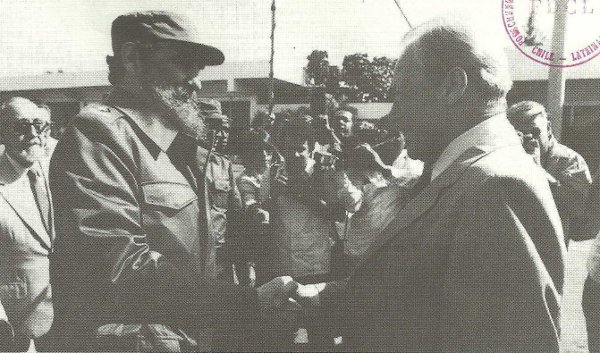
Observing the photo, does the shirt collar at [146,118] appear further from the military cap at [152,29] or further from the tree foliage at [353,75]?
the tree foliage at [353,75]

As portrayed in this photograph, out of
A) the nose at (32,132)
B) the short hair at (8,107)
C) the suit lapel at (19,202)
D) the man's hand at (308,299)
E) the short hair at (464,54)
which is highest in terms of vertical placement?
the short hair at (464,54)

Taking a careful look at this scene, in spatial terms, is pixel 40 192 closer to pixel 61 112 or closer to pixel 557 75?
pixel 61 112

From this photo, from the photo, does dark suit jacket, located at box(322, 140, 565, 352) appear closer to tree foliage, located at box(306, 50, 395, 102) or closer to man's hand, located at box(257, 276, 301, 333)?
man's hand, located at box(257, 276, 301, 333)

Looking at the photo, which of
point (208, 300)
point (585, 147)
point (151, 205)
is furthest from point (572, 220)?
point (151, 205)

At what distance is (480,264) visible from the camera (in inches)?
46.5

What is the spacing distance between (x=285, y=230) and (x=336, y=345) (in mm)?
520

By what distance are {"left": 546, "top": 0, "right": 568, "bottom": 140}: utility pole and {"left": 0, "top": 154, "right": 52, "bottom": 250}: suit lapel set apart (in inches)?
85.9

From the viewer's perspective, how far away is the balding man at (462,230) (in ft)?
3.80

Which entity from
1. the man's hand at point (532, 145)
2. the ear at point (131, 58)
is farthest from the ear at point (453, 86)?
the man's hand at point (532, 145)

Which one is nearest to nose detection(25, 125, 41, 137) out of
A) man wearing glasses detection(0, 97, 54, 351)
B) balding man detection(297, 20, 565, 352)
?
man wearing glasses detection(0, 97, 54, 351)

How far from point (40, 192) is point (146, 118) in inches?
28.8

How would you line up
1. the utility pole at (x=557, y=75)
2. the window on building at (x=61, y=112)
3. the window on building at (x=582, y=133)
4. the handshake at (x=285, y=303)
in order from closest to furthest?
the handshake at (x=285, y=303), the window on building at (x=61, y=112), the utility pole at (x=557, y=75), the window on building at (x=582, y=133)

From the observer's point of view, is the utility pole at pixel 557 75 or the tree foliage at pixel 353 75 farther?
the utility pole at pixel 557 75

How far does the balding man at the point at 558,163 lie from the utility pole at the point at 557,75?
5cm
